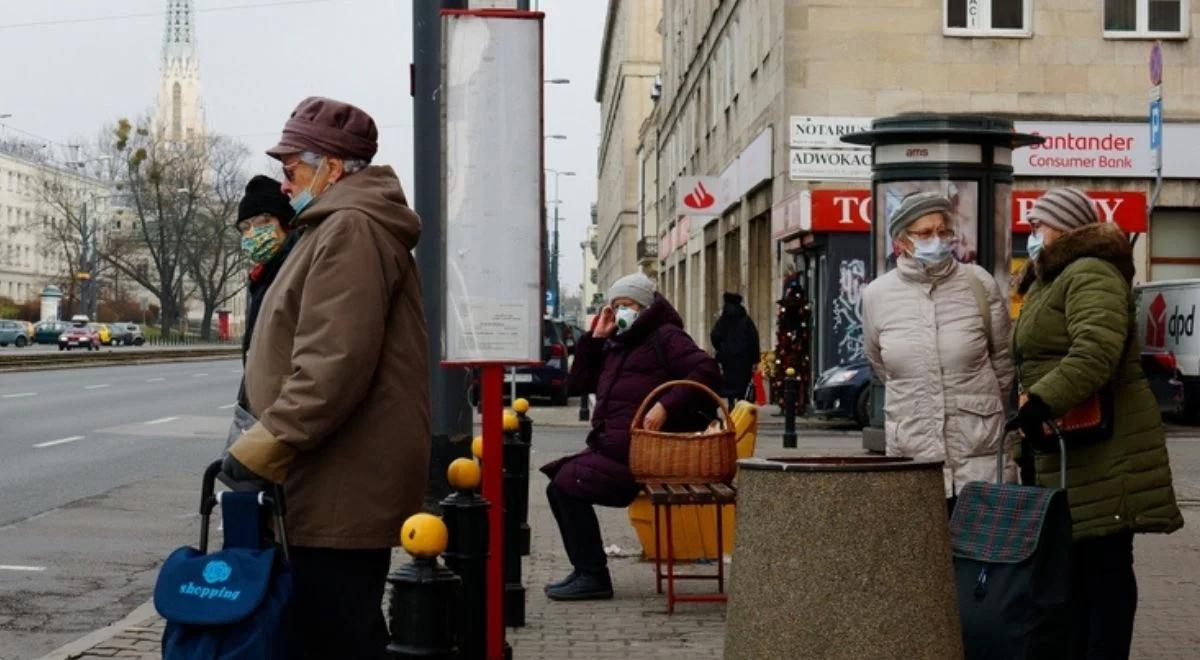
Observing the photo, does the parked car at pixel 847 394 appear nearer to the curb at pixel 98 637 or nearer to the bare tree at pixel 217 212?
the curb at pixel 98 637

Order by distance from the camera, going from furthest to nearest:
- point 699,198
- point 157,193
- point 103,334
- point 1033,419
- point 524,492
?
point 157,193 → point 103,334 → point 699,198 → point 524,492 → point 1033,419

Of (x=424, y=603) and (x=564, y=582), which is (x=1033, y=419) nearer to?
(x=424, y=603)

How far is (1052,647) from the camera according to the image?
5.41 meters

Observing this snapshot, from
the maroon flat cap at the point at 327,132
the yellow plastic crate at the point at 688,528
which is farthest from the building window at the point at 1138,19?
the maroon flat cap at the point at 327,132

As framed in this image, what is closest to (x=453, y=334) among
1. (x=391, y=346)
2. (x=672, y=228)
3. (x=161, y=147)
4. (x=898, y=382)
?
(x=898, y=382)

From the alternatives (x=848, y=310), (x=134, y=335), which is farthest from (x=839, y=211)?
(x=134, y=335)

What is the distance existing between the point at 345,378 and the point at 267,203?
1625 millimetres

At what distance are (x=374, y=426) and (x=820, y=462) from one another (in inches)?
52.2

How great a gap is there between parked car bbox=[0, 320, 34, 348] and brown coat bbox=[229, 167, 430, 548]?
89074 millimetres

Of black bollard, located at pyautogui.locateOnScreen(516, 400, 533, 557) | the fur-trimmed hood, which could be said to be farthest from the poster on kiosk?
the fur-trimmed hood

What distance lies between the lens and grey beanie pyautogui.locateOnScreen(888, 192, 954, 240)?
6.68 m

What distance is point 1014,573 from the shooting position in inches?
212

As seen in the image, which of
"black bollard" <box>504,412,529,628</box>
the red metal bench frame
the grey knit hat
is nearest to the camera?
the grey knit hat

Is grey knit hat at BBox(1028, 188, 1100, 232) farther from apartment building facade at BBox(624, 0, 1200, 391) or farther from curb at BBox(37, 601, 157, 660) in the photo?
apartment building facade at BBox(624, 0, 1200, 391)
